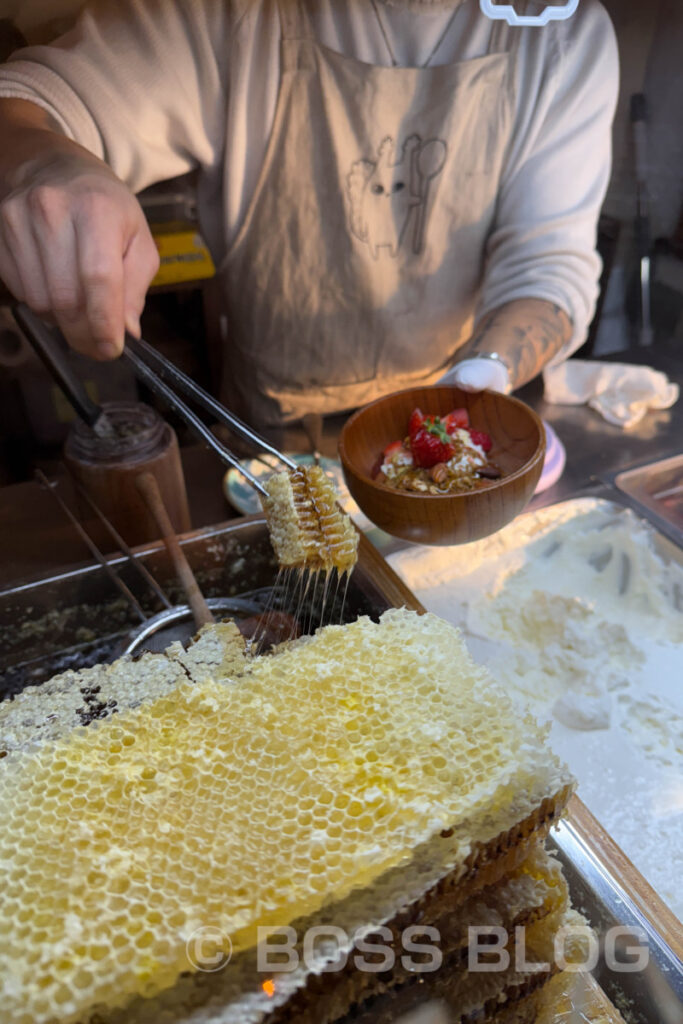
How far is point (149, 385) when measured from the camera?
0.87 m

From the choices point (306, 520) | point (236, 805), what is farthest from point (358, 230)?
point (236, 805)

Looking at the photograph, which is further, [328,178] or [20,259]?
[328,178]

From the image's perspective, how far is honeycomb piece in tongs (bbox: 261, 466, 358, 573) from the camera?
707mm

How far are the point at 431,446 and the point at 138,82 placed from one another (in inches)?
24.2

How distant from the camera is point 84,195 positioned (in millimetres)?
745

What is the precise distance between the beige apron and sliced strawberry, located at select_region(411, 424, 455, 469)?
0.25 meters

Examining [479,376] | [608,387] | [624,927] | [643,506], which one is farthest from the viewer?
[608,387]

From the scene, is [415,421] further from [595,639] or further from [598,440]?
[598,440]

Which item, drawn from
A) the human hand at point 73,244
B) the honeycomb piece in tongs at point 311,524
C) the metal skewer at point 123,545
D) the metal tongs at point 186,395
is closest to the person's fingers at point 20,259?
the human hand at point 73,244

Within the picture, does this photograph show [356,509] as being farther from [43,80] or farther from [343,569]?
[43,80]

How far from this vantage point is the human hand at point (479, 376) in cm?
96

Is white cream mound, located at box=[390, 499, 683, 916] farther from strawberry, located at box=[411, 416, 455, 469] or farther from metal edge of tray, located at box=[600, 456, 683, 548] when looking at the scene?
strawberry, located at box=[411, 416, 455, 469]

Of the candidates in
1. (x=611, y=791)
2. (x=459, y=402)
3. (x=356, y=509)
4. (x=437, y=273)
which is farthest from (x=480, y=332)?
(x=611, y=791)

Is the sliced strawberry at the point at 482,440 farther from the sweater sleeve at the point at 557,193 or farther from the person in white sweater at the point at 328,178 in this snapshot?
the sweater sleeve at the point at 557,193
